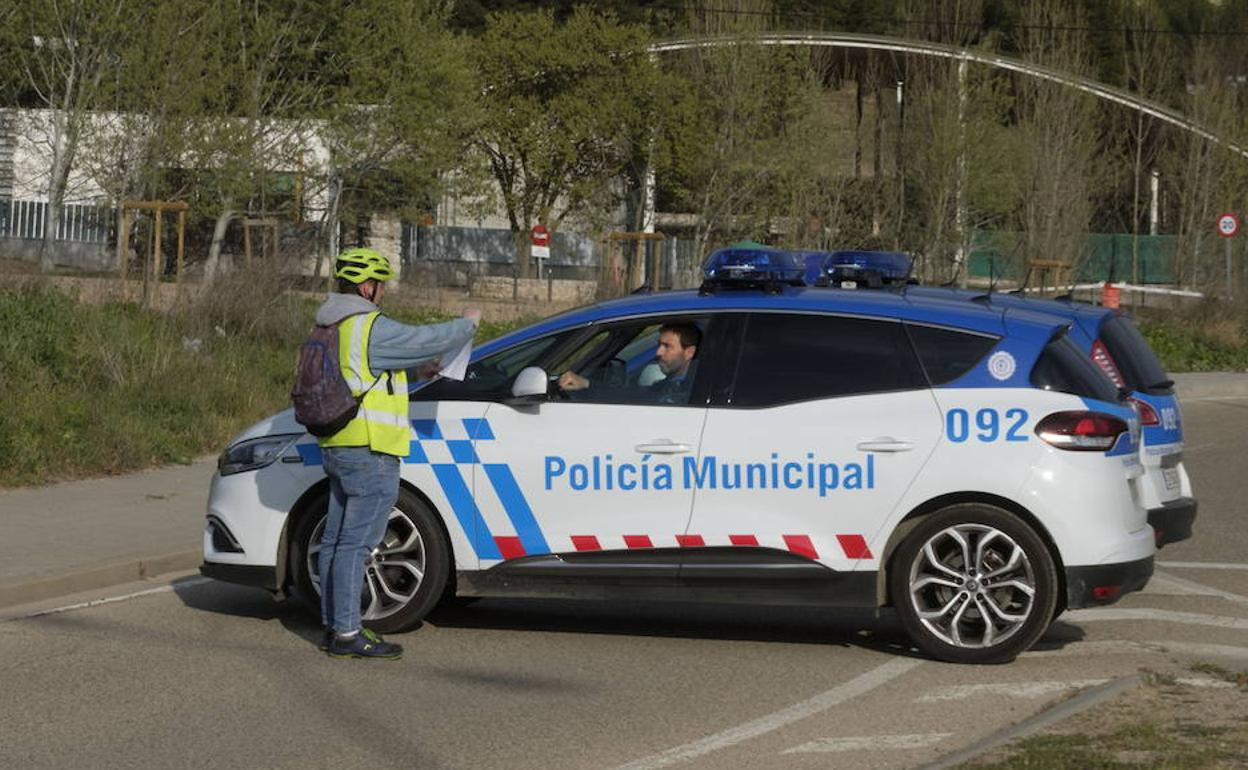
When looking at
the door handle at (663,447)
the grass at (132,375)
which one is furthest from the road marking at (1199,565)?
the grass at (132,375)

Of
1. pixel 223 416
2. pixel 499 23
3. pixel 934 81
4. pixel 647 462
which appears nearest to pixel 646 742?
pixel 647 462

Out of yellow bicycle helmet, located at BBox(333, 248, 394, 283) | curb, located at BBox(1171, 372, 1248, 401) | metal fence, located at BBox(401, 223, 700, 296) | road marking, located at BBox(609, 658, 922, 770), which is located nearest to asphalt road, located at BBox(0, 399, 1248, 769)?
road marking, located at BBox(609, 658, 922, 770)

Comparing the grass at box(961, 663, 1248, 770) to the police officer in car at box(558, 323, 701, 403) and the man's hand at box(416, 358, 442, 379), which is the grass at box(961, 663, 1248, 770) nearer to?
the police officer in car at box(558, 323, 701, 403)

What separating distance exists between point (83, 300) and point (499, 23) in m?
32.9

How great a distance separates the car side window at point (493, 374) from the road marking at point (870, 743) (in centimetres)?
259

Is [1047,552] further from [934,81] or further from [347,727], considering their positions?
[934,81]

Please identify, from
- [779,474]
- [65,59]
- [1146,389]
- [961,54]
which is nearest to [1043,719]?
Answer: [779,474]

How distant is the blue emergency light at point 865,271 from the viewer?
→ 34.7 feet

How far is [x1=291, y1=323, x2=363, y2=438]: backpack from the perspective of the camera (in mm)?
8383

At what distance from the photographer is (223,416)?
1714cm

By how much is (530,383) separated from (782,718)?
2.02 m

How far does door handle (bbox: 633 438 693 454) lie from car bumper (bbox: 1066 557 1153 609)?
1759 mm

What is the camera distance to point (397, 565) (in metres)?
9.12

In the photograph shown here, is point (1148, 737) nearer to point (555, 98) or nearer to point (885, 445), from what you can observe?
point (885, 445)
